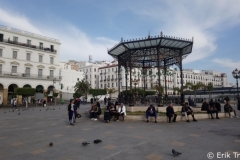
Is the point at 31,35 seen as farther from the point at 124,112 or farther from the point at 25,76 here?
the point at 124,112

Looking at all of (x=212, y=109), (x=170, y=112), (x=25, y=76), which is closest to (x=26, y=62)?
(x=25, y=76)

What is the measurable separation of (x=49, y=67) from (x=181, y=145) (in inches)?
1709

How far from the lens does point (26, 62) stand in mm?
40250

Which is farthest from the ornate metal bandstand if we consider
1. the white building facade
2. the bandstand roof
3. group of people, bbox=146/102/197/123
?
the white building facade

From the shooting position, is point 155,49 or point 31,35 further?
point 31,35

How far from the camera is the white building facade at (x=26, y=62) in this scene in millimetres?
37031

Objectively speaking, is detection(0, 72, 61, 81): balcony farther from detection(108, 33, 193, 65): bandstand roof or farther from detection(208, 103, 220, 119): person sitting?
detection(208, 103, 220, 119): person sitting

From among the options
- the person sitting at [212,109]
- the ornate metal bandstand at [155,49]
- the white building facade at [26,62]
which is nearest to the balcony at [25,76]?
the white building facade at [26,62]

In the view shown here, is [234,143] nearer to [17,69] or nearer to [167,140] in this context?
[167,140]

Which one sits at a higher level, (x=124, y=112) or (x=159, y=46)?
(x=159, y=46)

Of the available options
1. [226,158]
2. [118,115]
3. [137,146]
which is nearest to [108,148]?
[137,146]

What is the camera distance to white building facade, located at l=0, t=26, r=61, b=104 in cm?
3703

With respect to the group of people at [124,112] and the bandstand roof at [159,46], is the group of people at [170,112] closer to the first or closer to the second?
the group of people at [124,112]

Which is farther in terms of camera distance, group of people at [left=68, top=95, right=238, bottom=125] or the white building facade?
the white building facade
